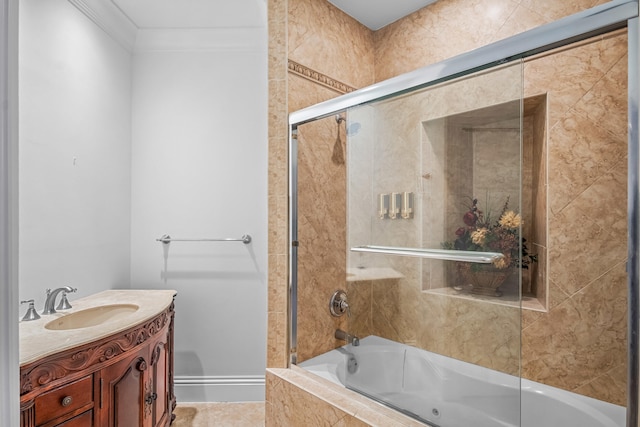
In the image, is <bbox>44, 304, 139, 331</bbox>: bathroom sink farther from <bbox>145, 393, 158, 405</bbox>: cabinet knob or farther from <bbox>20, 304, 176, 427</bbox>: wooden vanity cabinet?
<bbox>145, 393, 158, 405</bbox>: cabinet knob

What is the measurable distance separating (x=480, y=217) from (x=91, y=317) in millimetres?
1898

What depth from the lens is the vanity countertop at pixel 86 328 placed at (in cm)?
121

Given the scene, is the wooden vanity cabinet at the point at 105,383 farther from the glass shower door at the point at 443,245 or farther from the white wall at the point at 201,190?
the glass shower door at the point at 443,245

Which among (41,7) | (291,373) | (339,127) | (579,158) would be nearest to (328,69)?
(339,127)

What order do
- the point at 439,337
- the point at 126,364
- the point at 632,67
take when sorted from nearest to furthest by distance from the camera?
the point at 632,67
the point at 439,337
the point at 126,364

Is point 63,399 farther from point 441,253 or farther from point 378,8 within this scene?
point 378,8

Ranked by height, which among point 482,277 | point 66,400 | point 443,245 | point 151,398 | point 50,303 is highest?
point 443,245

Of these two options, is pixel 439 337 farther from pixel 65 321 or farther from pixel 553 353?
pixel 65 321

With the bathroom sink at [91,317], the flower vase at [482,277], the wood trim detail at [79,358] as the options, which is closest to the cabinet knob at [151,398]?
the wood trim detail at [79,358]

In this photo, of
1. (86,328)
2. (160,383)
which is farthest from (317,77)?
(160,383)

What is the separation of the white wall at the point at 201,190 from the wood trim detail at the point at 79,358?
70 centimetres

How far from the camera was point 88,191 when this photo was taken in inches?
79.1

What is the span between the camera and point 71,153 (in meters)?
1.88

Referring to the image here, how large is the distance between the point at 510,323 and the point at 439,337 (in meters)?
0.31
